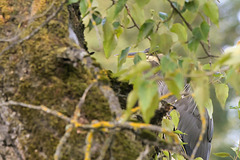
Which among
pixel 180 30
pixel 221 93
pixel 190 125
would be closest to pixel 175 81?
pixel 180 30

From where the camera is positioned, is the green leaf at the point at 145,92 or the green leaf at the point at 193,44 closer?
the green leaf at the point at 145,92

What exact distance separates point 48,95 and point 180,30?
16.2 inches

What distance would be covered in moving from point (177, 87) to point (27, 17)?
536 millimetres

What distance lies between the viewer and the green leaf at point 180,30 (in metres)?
1.09

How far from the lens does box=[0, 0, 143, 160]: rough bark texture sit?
0.94 metres

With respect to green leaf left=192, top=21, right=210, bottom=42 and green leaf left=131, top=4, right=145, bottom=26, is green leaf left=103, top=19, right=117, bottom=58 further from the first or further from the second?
green leaf left=192, top=21, right=210, bottom=42

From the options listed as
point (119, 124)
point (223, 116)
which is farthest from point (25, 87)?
point (223, 116)

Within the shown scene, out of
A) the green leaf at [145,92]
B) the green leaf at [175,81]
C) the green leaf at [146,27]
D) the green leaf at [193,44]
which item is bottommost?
the green leaf at [193,44]

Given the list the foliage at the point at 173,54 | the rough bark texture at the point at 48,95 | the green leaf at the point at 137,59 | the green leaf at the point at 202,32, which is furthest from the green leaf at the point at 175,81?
the green leaf at the point at 137,59

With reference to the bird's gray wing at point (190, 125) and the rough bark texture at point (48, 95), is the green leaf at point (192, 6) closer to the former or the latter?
the rough bark texture at point (48, 95)

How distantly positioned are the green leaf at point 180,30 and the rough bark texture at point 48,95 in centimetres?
28

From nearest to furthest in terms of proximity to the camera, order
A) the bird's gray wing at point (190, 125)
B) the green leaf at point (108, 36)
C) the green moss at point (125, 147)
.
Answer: the green moss at point (125, 147) < the green leaf at point (108, 36) < the bird's gray wing at point (190, 125)

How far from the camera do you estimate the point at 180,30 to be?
109 centimetres

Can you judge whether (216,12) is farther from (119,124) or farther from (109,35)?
(119,124)
